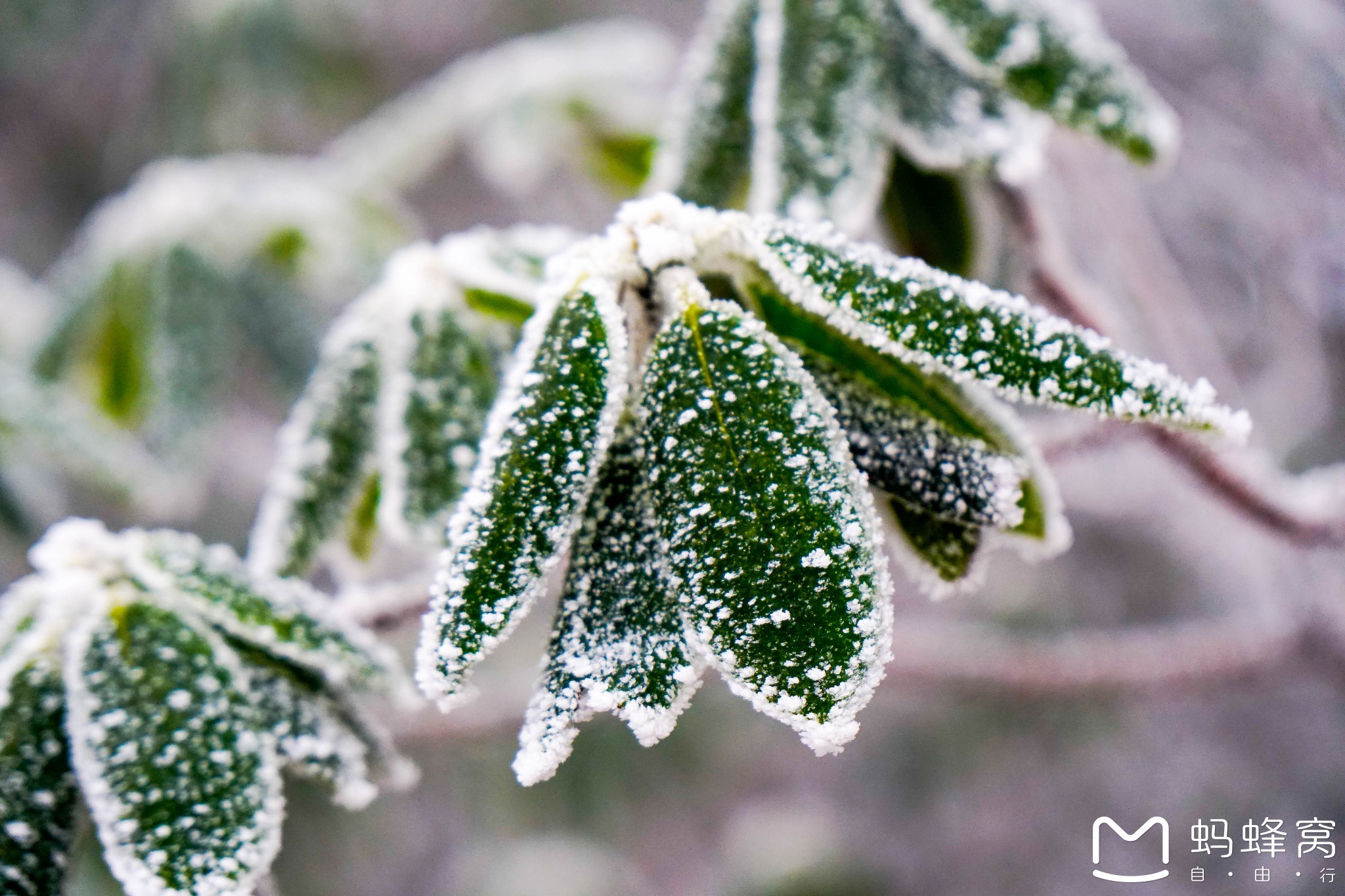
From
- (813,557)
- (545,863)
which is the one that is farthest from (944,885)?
(813,557)

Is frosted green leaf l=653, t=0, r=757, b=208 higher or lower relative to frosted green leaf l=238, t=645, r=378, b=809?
higher

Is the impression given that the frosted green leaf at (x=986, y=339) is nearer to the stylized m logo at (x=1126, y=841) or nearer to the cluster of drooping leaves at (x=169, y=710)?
the cluster of drooping leaves at (x=169, y=710)

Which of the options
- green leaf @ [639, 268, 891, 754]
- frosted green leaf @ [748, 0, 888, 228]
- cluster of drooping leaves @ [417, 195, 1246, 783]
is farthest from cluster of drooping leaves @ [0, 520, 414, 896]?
frosted green leaf @ [748, 0, 888, 228]

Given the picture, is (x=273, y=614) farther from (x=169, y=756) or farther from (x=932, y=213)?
(x=932, y=213)

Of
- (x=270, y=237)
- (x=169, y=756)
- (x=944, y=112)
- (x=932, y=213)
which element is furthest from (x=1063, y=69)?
(x=270, y=237)

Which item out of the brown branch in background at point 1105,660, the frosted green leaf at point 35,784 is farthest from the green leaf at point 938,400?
the brown branch in background at point 1105,660

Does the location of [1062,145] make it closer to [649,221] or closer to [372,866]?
[649,221]

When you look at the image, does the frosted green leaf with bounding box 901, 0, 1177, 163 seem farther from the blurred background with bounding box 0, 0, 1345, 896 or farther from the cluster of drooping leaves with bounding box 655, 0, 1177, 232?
the blurred background with bounding box 0, 0, 1345, 896
